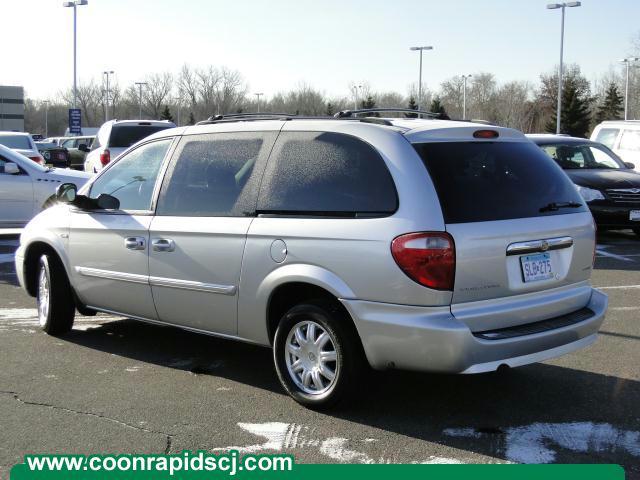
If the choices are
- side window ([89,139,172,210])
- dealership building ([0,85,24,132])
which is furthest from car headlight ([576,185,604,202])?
dealership building ([0,85,24,132])

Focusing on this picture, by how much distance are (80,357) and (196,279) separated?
1425 millimetres

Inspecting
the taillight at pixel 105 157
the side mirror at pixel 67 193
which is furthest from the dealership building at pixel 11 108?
the side mirror at pixel 67 193

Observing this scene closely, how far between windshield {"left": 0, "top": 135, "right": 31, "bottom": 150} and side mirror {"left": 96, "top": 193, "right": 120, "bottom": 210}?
14392 mm

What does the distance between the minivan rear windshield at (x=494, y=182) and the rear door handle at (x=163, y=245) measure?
6.32 ft

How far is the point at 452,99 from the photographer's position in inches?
3848

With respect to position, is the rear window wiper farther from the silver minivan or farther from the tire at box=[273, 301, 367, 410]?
the tire at box=[273, 301, 367, 410]

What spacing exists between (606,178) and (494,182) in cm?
917

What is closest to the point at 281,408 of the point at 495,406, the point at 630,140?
the point at 495,406

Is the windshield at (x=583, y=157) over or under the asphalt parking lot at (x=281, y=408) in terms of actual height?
over

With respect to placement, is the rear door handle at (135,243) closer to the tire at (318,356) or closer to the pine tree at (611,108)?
the tire at (318,356)

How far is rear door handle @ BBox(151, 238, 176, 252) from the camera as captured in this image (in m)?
5.63

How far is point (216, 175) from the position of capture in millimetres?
5582

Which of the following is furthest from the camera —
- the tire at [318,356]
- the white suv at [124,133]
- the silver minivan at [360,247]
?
the white suv at [124,133]

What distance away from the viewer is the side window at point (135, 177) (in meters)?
6.06
